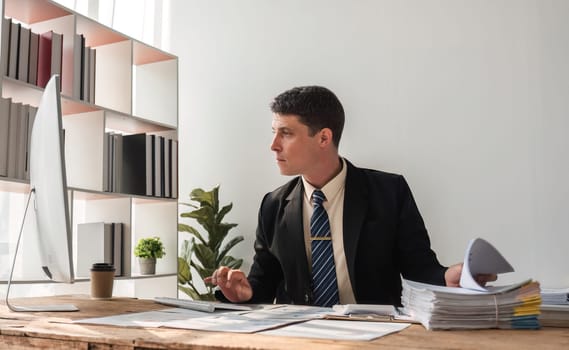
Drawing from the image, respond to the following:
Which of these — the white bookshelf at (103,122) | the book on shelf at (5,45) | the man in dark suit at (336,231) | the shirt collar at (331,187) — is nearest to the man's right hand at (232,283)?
the man in dark suit at (336,231)

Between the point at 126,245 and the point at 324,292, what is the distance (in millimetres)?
1583

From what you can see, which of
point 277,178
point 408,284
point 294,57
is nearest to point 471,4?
point 294,57

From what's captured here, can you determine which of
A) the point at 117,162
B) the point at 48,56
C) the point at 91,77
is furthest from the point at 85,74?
the point at 117,162

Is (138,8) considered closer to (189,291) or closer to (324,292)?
(189,291)

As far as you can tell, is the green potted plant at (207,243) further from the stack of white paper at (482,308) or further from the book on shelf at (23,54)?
the stack of white paper at (482,308)

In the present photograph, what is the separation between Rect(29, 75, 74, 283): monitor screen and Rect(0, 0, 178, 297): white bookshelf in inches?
47.9

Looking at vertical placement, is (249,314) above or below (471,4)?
below

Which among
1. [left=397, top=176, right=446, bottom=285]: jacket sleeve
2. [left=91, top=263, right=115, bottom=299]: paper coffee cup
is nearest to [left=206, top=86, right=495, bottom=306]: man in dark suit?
[left=397, top=176, right=446, bottom=285]: jacket sleeve

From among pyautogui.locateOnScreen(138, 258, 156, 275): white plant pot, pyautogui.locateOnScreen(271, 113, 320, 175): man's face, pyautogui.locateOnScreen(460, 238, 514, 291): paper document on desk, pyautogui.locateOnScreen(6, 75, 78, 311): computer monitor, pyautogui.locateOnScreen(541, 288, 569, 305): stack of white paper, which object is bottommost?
pyautogui.locateOnScreen(138, 258, 156, 275): white plant pot

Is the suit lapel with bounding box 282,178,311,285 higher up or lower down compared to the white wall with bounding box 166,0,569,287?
lower down

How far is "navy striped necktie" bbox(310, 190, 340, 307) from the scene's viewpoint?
6.27 feet

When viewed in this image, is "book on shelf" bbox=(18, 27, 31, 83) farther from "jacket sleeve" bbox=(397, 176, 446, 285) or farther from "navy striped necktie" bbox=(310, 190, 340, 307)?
"jacket sleeve" bbox=(397, 176, 446, 285)

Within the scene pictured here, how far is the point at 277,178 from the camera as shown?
12.6 feet

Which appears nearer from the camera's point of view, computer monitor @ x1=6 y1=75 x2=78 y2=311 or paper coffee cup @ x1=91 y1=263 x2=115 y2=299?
computer monitor @ x1=6 y1=75 x2=78 y2=311
